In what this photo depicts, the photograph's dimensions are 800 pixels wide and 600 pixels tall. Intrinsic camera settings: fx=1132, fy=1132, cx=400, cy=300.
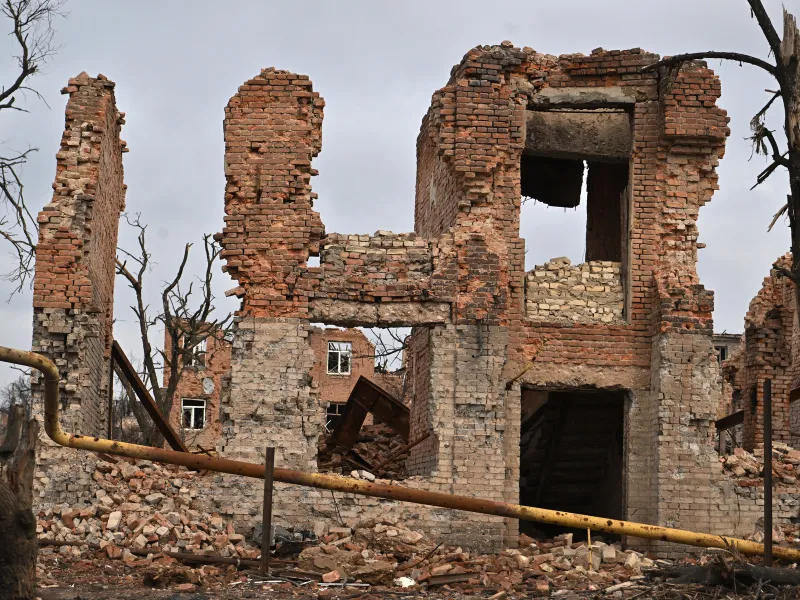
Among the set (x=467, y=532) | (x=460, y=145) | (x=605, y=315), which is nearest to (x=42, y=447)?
(x=467, y=532)

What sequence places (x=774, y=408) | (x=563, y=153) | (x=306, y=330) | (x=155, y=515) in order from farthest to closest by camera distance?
(x=774, y=408) < (x=563, y=153) < (x=306, y=330) < (x=155, y=515)

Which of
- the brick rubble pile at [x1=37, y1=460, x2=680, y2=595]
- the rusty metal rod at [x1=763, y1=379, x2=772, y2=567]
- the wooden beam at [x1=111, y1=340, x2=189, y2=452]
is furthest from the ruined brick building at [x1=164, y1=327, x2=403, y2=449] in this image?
the rusty metal rod at [x1=763, y1=379, x2=772, y2=567]

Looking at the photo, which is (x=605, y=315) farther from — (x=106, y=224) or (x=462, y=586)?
(x=106, y=224)

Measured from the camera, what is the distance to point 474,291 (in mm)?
13852

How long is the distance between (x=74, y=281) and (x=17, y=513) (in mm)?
6435

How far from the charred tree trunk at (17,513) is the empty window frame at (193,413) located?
24120 mm

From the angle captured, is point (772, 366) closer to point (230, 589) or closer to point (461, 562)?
point (461, 562)

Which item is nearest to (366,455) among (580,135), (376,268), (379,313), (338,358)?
(379,313)

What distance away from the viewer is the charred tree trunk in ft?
23.7

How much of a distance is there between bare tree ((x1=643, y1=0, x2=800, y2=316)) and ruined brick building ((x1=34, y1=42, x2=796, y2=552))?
0.96m

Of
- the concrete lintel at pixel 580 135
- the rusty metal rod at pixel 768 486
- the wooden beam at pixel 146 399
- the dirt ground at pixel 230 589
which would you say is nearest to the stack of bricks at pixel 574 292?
the concrete lintel at pixel 580 135

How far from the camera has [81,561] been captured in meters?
11.5

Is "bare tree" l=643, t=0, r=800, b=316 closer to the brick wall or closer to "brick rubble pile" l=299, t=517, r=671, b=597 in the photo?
"brick rubble pile" l=299, t=517, r=671, b=597

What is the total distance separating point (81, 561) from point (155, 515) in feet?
4.13
